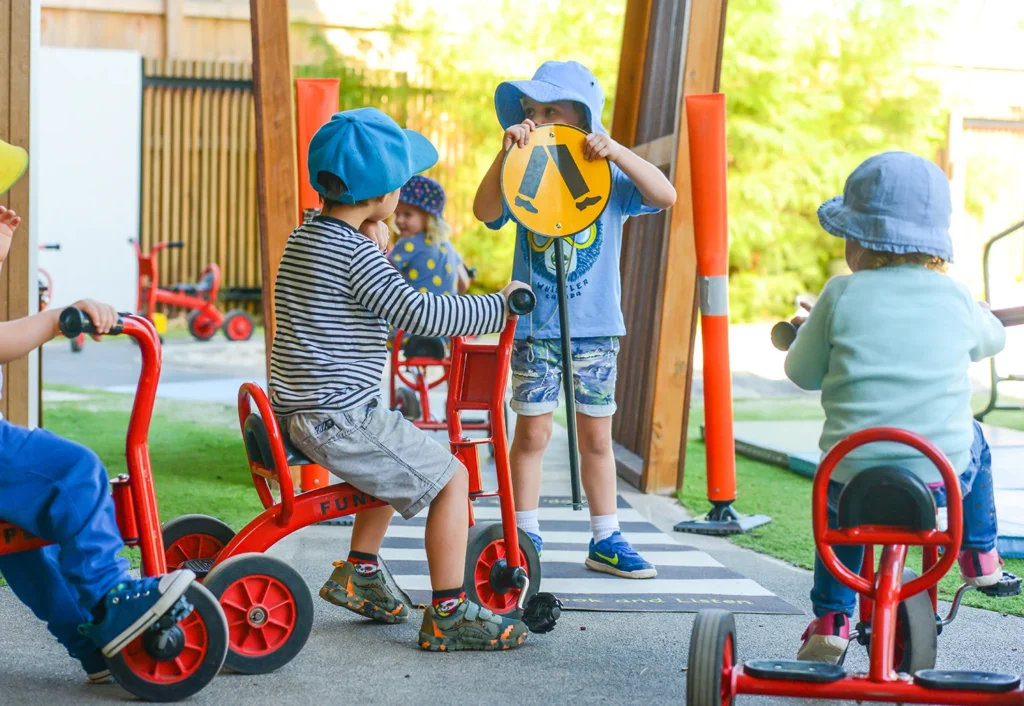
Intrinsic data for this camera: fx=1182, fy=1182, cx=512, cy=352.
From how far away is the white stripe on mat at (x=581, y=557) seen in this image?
356 centimetres

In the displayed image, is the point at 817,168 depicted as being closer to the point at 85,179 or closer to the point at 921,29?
the point at 921,29

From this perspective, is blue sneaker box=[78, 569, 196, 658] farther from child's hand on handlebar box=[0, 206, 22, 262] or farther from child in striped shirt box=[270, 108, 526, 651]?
child's hand on handlebar box=[0, 206, 22, 262]

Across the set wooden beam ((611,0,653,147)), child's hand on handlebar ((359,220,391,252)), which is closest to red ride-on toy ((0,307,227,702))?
child's hand on handlebar ((359,220,391,252))

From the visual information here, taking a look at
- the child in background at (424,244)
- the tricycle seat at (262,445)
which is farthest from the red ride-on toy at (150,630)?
the child in background at (424,244)

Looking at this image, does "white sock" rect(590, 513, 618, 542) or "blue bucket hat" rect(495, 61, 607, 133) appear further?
"white sock" rect(590, 513, 618, 542)

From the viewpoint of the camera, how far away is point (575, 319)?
3354mm

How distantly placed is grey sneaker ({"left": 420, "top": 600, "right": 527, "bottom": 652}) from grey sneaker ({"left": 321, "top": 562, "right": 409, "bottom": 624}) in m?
0.20

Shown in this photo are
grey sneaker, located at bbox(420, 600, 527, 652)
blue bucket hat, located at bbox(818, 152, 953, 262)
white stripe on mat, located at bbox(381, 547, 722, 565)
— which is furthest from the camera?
white stripe on mat, located at bbox(381, 547, 722, 565)

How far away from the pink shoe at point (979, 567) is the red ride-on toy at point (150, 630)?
1.50 meters

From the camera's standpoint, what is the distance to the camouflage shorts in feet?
11.0

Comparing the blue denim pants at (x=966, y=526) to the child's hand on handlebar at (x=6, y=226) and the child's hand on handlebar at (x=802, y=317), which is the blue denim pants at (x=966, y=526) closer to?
the child's hand on handlebar at (x=802, y=317)

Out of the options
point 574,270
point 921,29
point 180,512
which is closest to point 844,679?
point 574,270

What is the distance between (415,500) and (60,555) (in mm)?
741

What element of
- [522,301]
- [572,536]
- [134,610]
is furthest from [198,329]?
[134,610]
